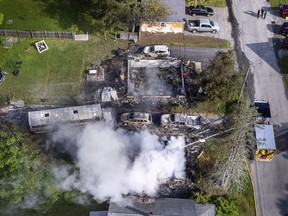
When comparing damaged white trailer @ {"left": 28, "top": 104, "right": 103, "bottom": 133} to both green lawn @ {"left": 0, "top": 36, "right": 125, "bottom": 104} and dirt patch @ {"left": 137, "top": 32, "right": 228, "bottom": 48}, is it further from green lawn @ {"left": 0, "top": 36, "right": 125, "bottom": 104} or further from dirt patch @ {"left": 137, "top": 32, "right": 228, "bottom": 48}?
dirt patch @ {"left": 137, "top": 32, "right": 228, "bottom": 48}

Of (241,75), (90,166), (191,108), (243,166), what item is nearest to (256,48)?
(241,75)

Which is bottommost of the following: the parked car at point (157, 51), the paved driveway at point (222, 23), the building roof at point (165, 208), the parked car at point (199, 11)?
the building roof at point (165, 208)

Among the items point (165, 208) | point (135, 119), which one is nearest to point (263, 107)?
point (135, 119)

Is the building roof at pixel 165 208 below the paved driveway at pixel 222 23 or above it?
below

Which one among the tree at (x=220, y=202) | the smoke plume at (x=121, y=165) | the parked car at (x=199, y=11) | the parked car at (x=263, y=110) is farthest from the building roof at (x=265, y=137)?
the parked car at (x=199, y=11)

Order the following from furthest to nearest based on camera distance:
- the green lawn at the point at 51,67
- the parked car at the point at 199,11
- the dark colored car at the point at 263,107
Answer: the parked car at the point at 199,11, the green lawn at the point at 51,67, the dark colored car at the point at 263,107

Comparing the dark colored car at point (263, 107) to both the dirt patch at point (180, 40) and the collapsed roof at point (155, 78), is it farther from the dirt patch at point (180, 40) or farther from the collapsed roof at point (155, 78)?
the dirt patch at point (180, 40)

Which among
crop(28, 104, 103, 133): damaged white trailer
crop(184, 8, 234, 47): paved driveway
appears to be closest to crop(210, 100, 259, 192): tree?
crop(28, 104, 103, 133): damaged white trailer
